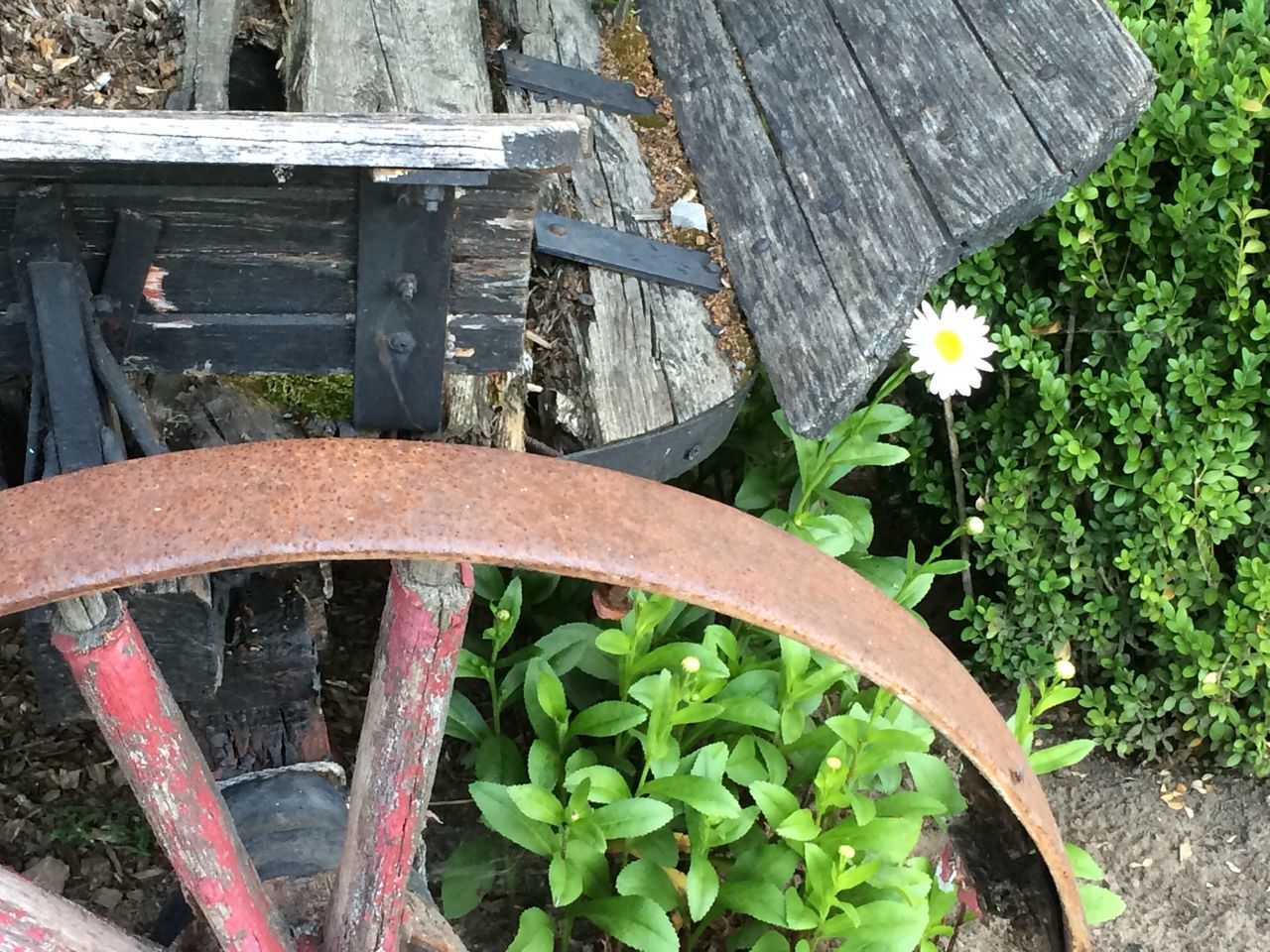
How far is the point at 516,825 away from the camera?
173 cm

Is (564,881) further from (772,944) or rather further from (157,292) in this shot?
(157,292)

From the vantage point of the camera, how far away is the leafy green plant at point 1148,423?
7.27 feet

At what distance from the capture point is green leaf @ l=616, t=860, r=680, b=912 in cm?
174

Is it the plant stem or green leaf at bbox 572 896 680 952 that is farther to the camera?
the plant stem

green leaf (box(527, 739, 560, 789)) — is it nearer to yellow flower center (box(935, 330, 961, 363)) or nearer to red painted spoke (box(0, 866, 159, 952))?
red painted spoke (box(0, 866, 159, 952))

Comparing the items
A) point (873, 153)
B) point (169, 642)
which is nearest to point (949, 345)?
point (873, 153)

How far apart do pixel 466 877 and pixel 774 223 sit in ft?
4.24

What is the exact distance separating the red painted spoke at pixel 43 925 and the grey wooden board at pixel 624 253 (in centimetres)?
114

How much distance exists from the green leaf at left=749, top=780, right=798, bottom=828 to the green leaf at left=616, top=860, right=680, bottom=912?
205 mm

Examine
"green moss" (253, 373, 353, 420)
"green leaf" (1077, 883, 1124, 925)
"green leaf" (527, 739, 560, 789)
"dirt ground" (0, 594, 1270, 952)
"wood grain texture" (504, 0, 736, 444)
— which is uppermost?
"wood grain texture" (504, 0, 736, 444)

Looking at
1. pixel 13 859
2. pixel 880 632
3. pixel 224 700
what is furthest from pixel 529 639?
pixel 880 632

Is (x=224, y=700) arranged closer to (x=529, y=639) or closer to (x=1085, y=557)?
(x=529, y=639)

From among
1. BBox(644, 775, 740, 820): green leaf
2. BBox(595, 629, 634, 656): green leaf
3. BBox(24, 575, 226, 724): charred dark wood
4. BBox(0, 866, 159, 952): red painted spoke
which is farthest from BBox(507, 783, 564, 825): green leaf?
BBox(0, 866, 159, 952): red painted spoke

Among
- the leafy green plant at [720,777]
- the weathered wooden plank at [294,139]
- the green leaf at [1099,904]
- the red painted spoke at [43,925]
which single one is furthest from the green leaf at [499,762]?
the weathered wooden plank at [294,139]
